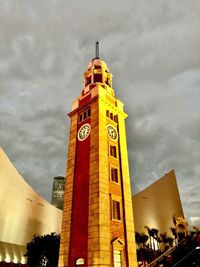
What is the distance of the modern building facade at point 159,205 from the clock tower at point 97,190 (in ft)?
118

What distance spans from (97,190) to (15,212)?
27.1 m

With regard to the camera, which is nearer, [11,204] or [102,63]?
[102,63]

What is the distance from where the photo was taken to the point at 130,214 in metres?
20.4

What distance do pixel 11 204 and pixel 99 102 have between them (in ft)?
83.5

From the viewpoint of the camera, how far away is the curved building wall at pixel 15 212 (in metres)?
37.3

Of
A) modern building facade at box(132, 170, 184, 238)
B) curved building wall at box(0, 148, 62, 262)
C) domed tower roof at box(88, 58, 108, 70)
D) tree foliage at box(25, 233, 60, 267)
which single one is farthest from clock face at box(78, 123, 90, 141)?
modern building facade at box(132, 170, 184, 238)

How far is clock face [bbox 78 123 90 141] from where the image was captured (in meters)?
22.9

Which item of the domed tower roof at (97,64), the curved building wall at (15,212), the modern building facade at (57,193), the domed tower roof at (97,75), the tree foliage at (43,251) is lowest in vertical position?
Result: the tree foliage at (43,251)

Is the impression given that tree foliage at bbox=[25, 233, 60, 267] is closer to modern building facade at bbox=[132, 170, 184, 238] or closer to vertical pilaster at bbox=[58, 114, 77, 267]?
vertical pilaster at bbox=[58, 114, 77, 267]

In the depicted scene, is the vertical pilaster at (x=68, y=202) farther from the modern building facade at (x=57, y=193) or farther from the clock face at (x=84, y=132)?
the modern building facade at (x=57, y=193)

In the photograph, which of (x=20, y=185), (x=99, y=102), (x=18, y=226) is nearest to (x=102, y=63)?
(x=99, y=102)

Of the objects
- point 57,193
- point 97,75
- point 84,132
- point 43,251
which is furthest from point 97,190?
point 57,193

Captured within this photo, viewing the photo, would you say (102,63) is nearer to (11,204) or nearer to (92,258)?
(92,258)

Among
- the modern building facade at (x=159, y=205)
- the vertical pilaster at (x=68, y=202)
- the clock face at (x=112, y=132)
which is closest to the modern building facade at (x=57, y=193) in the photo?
the modern building facade at (x=159, y=205)
